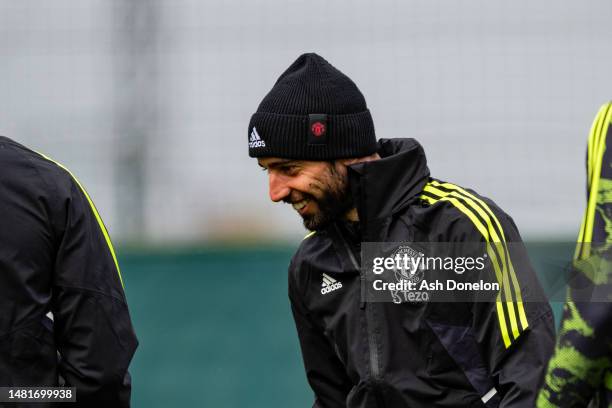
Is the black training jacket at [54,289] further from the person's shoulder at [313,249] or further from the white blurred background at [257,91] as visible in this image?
the white blurred background at [257,91]

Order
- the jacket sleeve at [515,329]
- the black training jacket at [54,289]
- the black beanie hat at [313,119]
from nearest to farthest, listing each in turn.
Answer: the jacket sleeve at [515,329] < the black training jacket at [54,289] < the black beanie hat at [313,119]

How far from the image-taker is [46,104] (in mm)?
6234

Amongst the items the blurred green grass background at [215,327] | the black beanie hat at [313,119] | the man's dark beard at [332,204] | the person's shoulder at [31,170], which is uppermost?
the black beanie hat at [313,119]

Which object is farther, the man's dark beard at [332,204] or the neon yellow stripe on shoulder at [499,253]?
the man's dark beard at [332,204]

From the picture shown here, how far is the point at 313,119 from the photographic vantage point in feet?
11.1

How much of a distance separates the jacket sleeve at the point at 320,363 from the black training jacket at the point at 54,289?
533mm

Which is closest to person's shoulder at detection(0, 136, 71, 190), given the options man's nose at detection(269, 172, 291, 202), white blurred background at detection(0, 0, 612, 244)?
man's nose at detection(269, 172, 291, 202)

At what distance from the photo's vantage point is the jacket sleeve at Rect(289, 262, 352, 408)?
3441 millimetres

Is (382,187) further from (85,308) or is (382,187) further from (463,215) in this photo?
(85,308)

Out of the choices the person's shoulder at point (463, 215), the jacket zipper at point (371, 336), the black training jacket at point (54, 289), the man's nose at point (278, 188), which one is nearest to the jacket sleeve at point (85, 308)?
the black training jacket at point (54, 289)

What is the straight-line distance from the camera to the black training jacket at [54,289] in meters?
3.12

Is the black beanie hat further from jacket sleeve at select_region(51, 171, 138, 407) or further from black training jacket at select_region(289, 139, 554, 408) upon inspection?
jacket sleeve at select_region(51, 171, 138, 407)

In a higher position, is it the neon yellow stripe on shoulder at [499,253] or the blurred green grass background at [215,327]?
the neon yellow stripe on shoulder at [499,253]

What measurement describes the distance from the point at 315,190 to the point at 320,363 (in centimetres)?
51
